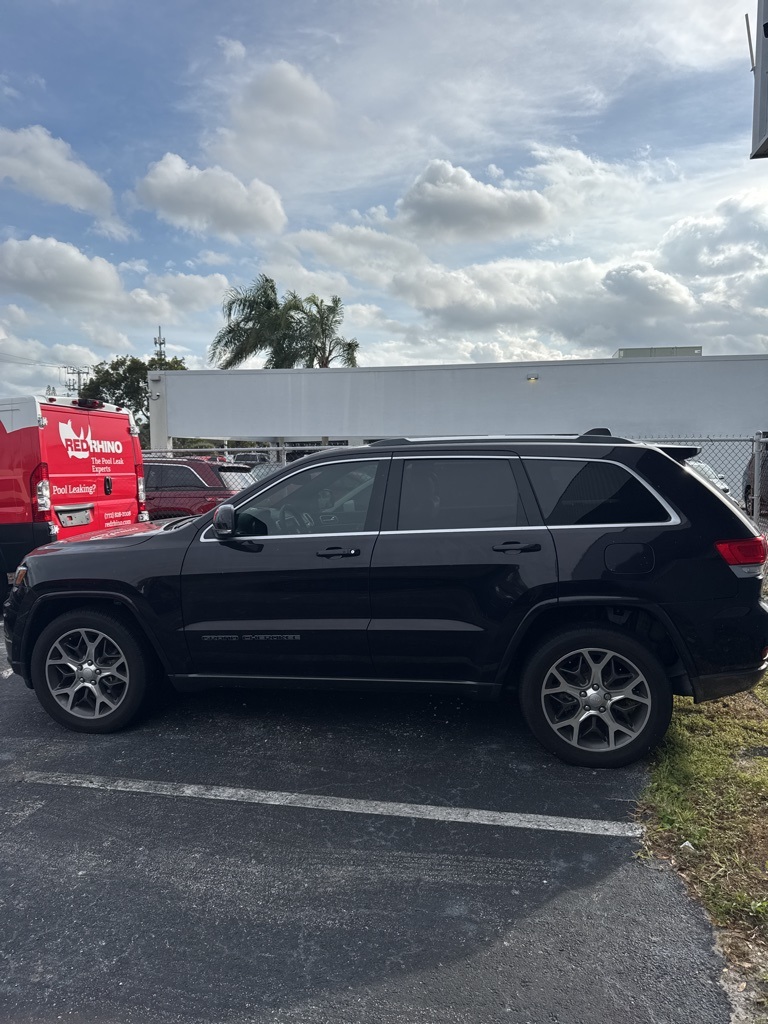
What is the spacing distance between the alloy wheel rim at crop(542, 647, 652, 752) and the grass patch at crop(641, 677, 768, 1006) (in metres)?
0.32

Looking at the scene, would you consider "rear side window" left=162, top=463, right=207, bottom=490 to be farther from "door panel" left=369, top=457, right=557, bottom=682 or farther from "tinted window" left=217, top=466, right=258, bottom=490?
"door panel" left=369, top=457, right=557, bottom=682

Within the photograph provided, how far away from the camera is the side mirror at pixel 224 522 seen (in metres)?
4.18

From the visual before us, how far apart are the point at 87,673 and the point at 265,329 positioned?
2511 cm

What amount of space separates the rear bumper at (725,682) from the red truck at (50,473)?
5721 mm

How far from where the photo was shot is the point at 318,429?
23.0 metres

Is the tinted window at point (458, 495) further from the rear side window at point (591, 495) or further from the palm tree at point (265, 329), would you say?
the palm tree at point (265, 329)

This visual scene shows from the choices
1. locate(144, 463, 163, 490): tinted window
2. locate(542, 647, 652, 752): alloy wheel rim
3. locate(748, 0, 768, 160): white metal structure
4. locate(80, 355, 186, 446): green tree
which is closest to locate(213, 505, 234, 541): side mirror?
locate(542, 647, 652, 752): alloy wheel rim

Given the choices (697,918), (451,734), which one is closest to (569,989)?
(697,918)

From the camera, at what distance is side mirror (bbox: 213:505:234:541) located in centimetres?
418

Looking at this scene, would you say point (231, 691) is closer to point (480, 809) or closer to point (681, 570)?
point (480, 809)

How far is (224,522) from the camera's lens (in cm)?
417

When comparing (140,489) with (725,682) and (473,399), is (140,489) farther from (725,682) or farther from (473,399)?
(473,399)

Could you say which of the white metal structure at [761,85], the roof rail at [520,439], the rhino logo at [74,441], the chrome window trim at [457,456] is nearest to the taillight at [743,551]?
the roof rail at [520,439]

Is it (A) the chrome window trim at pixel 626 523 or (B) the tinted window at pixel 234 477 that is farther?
Result: (B) the tinted window at pixel 234 477
